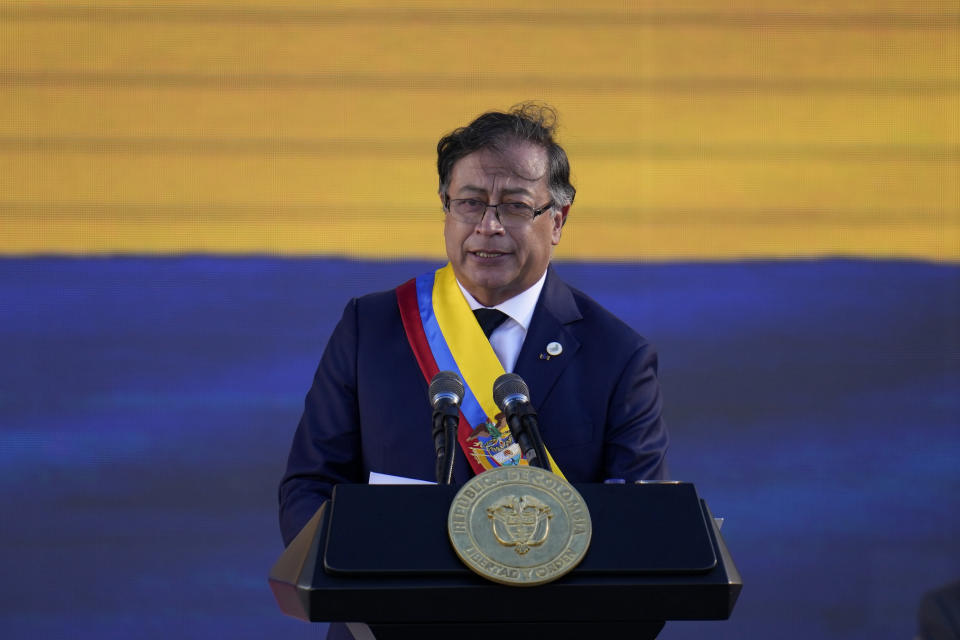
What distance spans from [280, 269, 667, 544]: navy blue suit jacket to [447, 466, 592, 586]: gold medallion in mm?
613

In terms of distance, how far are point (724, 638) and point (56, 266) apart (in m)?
2.33

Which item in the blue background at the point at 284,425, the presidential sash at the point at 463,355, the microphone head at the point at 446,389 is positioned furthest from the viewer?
the blue background at the point at 284,425

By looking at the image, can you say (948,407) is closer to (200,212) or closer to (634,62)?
(634,62)

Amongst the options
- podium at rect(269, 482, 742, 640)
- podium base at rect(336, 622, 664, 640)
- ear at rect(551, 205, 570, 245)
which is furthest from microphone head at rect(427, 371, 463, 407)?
ear at rect(551, 205, 570, 245)

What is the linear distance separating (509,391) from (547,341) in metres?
0.53

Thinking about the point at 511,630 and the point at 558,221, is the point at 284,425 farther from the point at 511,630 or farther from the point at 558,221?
the point at 511,630

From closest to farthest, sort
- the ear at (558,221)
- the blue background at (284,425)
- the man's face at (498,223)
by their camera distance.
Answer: the man's face at (498,223), the ear at (558,221), the blue background at (284,425)

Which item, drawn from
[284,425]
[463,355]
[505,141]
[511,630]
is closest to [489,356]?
[463,355]

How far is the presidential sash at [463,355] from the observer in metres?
2.05

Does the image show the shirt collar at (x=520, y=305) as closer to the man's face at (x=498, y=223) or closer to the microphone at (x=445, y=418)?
the man's face at (x=498, y=223)

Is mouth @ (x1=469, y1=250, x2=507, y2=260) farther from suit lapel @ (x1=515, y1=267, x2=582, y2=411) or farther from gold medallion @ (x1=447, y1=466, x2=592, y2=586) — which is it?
gold medallion @ (x1=447, y1=466, x2=592, y2=586)

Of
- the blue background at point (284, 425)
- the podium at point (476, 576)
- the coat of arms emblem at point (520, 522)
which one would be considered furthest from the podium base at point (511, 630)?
the blue background at point (284, 425)

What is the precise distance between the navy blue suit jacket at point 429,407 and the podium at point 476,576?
1.85 ft

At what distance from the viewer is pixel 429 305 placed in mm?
2271
